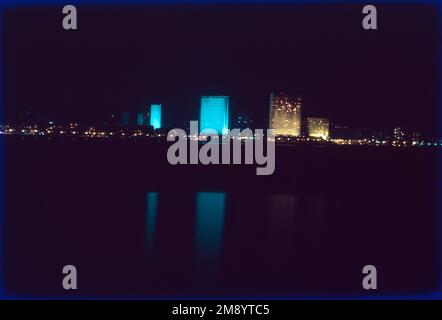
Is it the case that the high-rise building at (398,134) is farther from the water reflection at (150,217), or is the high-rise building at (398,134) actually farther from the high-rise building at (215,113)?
the water reflection at (150,217)

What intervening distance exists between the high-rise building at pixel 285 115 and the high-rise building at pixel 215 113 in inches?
16.3

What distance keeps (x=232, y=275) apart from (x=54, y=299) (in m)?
1.23

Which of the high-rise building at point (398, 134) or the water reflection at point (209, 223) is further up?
the high-rise building at point (398, 134)

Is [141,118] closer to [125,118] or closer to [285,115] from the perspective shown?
[125,118]

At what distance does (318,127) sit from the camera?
426 centimetres

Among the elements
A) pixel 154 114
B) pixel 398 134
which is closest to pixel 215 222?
pixel 154 114

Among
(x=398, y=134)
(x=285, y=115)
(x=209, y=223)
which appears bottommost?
(x=209, y=223)

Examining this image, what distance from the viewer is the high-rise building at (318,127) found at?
422cm

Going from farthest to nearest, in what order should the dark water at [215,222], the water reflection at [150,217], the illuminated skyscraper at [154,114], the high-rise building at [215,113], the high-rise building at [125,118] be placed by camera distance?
the high-rise building at [125,118], the illuminated skyscraper at [154,114], the high-rise building at [215,113], the water reflection at [150,217], the dark water at [215,222]

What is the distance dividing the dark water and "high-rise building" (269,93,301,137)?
0.24 m

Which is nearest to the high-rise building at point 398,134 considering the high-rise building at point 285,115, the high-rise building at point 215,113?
the high-rise building at point 285,115

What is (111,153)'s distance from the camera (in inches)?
186

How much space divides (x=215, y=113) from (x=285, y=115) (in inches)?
25.3

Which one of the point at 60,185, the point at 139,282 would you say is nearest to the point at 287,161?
the point at 139,282
